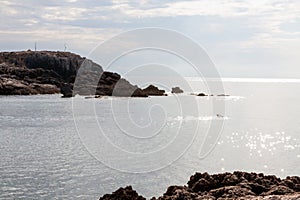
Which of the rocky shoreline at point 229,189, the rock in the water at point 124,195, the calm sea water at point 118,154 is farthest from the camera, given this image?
the calm sea water at point 118,154

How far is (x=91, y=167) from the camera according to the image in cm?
5069

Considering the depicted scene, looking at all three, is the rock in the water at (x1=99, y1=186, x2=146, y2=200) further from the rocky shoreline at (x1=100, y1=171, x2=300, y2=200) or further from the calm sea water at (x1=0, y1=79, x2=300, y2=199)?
the calm sea water at (x1=0, y1=79, x2=300, y2=199)

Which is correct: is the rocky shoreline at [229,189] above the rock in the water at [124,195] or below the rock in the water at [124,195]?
above

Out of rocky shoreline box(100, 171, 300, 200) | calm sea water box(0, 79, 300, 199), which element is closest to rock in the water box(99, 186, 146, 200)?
rocky shoreline box(100, 171, 300, 200)

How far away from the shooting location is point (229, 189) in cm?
2064

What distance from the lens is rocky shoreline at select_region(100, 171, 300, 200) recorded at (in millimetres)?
20234

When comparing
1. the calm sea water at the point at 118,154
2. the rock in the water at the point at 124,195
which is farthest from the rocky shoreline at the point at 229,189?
the calm sea water at the point at 118,154

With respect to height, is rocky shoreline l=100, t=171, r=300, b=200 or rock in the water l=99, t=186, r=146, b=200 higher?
rocky shoreline l=100, t=171, r=300, b=200

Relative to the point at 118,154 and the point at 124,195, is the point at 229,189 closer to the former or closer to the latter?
the point at 124,195

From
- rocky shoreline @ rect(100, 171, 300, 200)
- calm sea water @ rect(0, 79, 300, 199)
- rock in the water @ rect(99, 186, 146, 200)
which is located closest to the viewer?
rocky shoreline @ rect(100, 171, 300, 200)

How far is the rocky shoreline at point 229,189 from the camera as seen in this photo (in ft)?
66.4

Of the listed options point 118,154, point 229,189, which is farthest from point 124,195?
point 118,154

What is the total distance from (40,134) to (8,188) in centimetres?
4240

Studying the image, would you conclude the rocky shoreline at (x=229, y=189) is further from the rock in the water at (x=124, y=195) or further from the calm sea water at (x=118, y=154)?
the calm sea water at (x=118, y=154)
